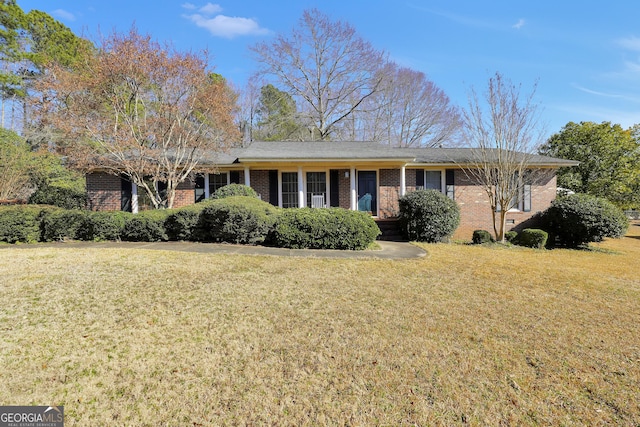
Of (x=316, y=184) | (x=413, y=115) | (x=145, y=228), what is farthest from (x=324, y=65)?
(x=145, y=228)

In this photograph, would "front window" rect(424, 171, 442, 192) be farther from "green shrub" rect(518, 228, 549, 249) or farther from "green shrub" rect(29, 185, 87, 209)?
"green shrub" rect(29, 185, 87, 209)

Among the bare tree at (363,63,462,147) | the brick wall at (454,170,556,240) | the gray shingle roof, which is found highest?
the bare tree at (363,63,462,147)

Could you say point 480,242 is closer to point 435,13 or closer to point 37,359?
point 435,13

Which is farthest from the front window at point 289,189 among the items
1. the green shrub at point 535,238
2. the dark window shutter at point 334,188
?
the green shrub at point 535,238

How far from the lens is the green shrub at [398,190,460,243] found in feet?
33.0

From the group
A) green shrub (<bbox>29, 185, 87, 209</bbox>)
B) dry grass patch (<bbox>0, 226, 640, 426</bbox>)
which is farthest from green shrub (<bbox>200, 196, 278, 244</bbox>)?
green shrub (<bbox>29, 185, 87, 209</bbox>)

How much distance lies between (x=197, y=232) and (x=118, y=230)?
198 cm

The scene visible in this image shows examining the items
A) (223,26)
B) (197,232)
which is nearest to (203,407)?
(197,232)

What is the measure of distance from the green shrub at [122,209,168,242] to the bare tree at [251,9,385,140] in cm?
1902

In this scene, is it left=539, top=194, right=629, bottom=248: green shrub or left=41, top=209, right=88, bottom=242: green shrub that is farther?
left=539, top=194, right=629, bottom=248: green shrub

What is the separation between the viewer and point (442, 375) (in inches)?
105

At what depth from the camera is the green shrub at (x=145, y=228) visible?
8.08m

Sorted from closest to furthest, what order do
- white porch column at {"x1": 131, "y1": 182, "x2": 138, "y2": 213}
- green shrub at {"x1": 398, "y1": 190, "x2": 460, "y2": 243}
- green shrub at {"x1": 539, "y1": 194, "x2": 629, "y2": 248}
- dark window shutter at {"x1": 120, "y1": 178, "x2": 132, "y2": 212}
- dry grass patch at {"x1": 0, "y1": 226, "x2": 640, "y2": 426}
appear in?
dry grass patch at {"x1": 0, "y1": 226, "x2": 640, "y2": 426}, green shrub at {"x1": 398, "y1": 190, "x2": 460, "y2": 243}, green shrub at {"x1": 539, "y1": 194, "x2": 629, "y2": 248}, white porch column at {"x1": 131, "y1": 182, "x2": 138, "y2": 213}, dark window shutter at {"x1": 120, "y1": 178, "x2": 132, "y2": 212}

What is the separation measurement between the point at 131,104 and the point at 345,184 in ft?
28.1
